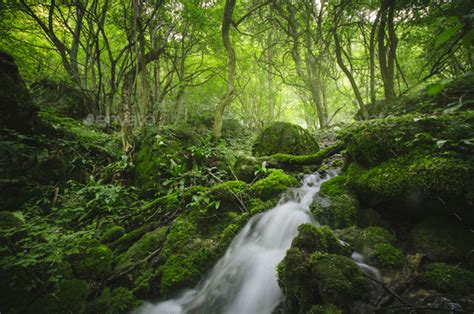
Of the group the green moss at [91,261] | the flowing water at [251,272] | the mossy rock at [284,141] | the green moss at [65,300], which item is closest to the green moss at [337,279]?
the flowing water at [251,272]

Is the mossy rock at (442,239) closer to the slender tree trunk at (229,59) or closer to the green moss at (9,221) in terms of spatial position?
the green moss at (9,221)

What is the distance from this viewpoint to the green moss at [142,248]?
3.06 metres

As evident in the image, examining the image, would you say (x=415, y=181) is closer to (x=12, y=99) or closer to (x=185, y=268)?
(x=185, y=268)

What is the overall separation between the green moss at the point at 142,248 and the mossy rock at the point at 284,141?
11.7ft

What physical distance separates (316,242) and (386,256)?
2.71ft

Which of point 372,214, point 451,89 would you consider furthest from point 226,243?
point 451,89

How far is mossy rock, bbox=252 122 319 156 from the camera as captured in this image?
5746mm

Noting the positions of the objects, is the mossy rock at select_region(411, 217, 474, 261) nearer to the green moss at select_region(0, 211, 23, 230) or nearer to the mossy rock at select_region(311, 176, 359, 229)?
the mossy rock at select_region(311, 176, 359, 229)

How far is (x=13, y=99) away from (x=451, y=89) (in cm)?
878

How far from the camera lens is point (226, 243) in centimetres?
325

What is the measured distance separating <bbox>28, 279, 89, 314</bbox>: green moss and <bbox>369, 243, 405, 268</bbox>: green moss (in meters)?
3.21

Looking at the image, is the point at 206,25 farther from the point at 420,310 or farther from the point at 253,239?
the point at 420,310

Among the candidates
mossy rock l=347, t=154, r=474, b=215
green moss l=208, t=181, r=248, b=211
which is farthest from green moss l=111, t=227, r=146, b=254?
mossy rock l=347, t=154, r=474, b=215

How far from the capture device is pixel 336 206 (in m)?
3.05
